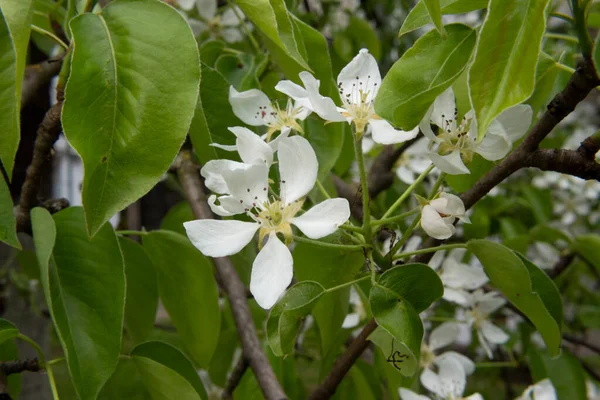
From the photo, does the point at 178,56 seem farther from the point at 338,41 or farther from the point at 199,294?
the point at 338,41

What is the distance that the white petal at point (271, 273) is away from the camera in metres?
0.45

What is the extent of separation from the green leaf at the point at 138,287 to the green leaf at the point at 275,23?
1.06ft

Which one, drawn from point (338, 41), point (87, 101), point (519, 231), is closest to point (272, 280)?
point (87, 101)

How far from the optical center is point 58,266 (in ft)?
1.90

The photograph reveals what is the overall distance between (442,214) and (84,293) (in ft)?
1.09

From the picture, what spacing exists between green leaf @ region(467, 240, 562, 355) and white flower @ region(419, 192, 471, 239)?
0.04 m

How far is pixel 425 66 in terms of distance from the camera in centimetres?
43

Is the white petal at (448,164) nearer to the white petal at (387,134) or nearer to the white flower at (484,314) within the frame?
the white petal at (387,134)

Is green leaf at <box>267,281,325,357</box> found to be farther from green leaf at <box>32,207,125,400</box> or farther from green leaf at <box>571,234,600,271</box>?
green leaf at <box>571,234,600,271</box>

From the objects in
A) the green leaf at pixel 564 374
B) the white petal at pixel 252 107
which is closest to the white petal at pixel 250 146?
the white petal at pixel 252 107

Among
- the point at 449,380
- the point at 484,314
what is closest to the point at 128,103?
the point at 449,380

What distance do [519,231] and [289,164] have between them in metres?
0.98

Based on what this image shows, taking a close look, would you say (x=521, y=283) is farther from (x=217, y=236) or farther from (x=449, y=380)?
(x=449, y=380)

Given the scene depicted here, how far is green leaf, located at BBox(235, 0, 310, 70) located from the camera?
46 centimetres
